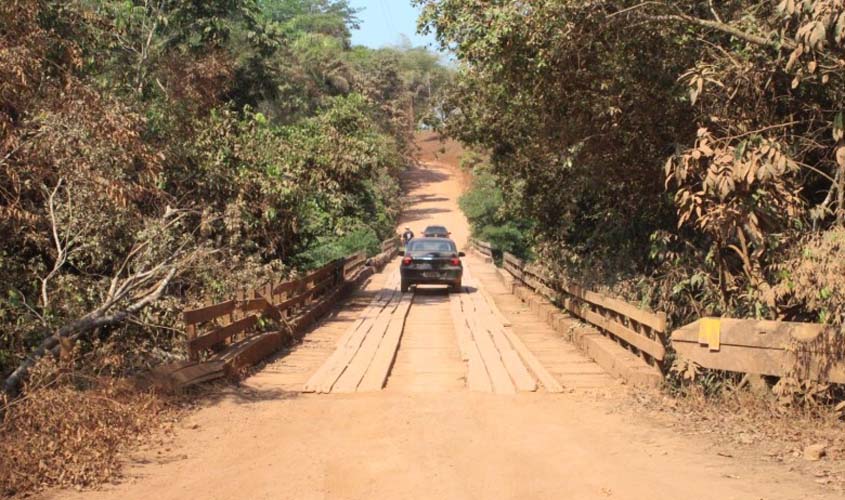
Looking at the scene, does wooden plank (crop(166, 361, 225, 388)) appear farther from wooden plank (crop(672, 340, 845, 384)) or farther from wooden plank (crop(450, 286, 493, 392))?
wooden plank (crop(672, 340, 845, 384))

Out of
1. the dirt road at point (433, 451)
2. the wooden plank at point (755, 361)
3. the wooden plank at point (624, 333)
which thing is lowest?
the dirt road at point (433, 451)

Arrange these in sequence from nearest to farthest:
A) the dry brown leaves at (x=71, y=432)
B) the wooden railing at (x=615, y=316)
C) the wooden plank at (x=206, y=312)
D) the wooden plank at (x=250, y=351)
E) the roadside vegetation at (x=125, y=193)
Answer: the dry brown leaves at (x=71, y=432), the roadside vegetation at (x=125, y=193), the wooden plank at (x=206, y=312), the wooden railing at (x=615, y=316), the wooden plank at (x=250, y=351)

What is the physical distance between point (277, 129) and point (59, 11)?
6.76 meters

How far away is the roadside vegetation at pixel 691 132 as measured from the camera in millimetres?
8227

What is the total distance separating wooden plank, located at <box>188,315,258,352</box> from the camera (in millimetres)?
9609

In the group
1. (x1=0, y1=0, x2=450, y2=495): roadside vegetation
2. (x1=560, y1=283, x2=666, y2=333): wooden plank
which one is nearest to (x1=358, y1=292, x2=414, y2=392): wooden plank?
(x1=0, y1=0, x2=450, y2=495): roadside vegetation

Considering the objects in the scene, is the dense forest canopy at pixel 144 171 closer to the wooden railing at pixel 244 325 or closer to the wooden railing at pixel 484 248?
the wooden railing at pixel 244 325

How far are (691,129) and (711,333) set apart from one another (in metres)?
4.24

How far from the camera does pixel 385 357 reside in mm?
12172

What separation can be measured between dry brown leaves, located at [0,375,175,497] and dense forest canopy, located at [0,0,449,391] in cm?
91

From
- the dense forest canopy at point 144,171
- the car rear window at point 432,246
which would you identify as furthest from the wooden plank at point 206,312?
the car rear window at point 432,246

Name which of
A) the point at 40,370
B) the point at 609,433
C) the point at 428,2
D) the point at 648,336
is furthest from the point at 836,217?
the point at 40,370

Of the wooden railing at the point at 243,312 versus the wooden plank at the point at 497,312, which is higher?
the wooden railing at the point at 243,312

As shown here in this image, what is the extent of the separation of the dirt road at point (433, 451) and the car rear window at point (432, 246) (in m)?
13.6
